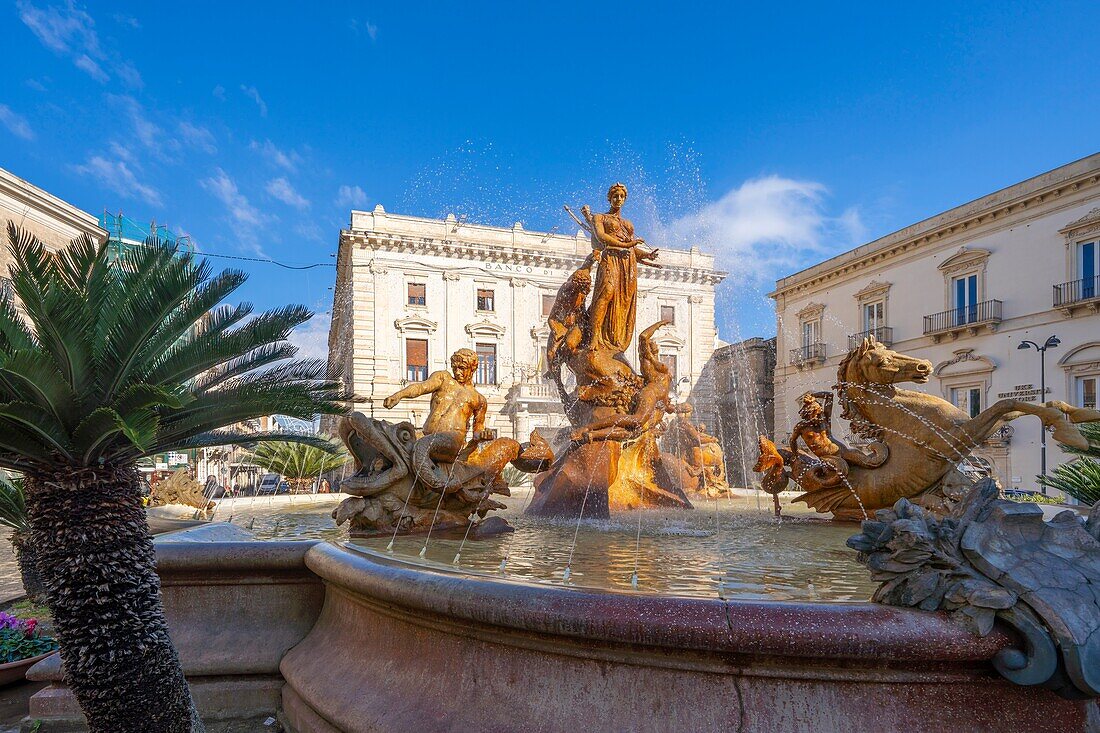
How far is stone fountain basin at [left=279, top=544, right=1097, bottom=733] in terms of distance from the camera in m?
2.09

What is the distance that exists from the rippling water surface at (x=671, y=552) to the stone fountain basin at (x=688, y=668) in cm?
54

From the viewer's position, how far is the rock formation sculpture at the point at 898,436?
4.68 meters

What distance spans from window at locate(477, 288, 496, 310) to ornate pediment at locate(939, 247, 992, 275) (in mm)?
20152

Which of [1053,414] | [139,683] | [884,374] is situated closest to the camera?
[139,683]

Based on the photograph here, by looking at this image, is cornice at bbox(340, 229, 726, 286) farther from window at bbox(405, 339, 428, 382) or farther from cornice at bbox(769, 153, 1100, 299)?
cornice at bbox(769, 153, 1100, 299)

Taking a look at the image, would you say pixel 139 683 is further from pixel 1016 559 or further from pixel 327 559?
pixel 1016 559

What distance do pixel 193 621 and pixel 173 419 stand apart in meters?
1.30

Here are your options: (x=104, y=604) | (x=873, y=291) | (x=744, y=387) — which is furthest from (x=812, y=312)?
(x=104, y=604)

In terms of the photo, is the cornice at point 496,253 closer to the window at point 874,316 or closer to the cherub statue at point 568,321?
the window at point 874,316

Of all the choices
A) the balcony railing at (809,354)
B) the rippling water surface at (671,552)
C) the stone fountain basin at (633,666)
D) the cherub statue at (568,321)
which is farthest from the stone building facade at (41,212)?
the balcony railing at (809,354)

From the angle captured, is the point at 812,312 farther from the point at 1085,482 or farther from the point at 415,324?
the point at 1085,482

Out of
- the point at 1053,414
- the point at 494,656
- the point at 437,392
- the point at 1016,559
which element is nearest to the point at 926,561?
the point at 1016,559

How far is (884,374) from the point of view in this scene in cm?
514

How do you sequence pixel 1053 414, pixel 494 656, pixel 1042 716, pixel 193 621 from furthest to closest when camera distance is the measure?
pixel 1053 414 < pixel 193 621 < pixel 494 656 < pixel 1042 716
